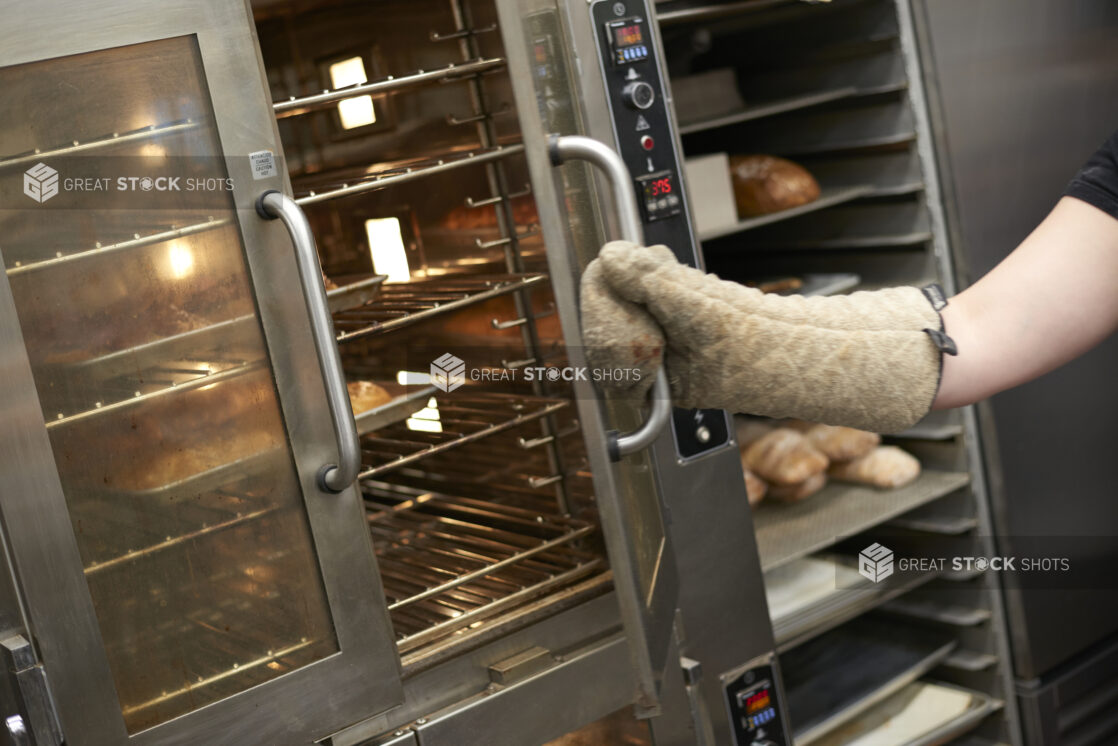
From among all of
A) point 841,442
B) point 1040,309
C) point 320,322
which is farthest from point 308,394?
point 841,442

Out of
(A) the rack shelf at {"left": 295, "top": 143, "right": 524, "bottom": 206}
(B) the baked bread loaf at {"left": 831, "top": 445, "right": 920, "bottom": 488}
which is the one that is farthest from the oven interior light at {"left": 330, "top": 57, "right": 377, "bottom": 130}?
(B) the baked bread loaf at {"left": 831, "top": 445, "right": 920, "bottom": 488}

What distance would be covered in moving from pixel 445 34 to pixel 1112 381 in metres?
1.83

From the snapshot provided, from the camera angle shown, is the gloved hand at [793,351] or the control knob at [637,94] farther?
the control knob at [637,94]

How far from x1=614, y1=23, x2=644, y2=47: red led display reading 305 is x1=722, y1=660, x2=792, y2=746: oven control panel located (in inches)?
46.7

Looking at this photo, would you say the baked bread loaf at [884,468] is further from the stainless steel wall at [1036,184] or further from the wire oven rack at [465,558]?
the wire oven rack at [465,558]

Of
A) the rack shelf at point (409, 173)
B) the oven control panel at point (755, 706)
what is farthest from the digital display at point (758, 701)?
the rack shelf at point (409, 173)

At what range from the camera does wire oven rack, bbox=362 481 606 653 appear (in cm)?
181

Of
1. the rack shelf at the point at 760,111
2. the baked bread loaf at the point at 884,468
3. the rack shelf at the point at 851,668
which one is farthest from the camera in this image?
the baked bread loaf at the point at 884,468

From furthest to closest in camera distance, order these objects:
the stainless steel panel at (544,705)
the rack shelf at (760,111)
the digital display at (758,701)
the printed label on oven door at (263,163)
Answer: the rack shelf at (760,111)
the digital display at (758,701)
the stainless steel panel at (544,705)
the printed label on oven door at (263,163)

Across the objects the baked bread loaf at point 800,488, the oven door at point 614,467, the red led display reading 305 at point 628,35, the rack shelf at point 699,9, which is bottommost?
the baked bread loaf at point 800,488

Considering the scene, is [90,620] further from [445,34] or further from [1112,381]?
[1112,381]

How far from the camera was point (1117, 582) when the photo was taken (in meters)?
2.68

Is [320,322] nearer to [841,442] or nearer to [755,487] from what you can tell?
[755,487]

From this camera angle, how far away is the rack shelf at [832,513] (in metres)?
2.43
